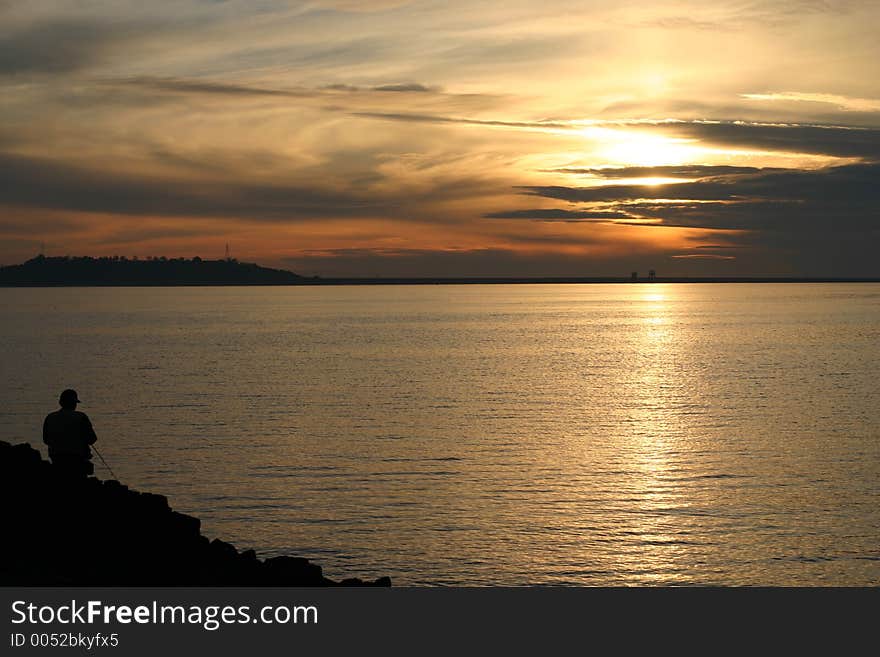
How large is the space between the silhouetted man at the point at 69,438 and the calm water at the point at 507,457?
24.4 ft

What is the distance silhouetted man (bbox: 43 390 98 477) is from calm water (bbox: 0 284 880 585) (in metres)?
7.42

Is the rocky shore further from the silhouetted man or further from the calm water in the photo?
the calm water

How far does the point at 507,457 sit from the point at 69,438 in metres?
23.1

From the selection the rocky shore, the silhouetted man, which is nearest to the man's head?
the silhouetted man

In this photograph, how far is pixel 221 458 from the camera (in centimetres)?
4075

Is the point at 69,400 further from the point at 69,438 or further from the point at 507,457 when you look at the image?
the point at 507,457

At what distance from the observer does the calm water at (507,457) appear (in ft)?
89.6

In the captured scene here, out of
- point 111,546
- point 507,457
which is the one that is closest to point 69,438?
point 111,546

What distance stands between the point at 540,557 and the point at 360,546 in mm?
4979

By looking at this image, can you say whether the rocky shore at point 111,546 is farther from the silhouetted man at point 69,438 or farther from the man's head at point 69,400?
the man's head at point 69,400

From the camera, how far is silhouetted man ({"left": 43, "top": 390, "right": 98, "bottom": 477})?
20.8m

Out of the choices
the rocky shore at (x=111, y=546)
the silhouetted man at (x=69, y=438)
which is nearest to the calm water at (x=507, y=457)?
the rocky shore at (x=111, y=546)

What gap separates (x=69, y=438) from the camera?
20875 mm
